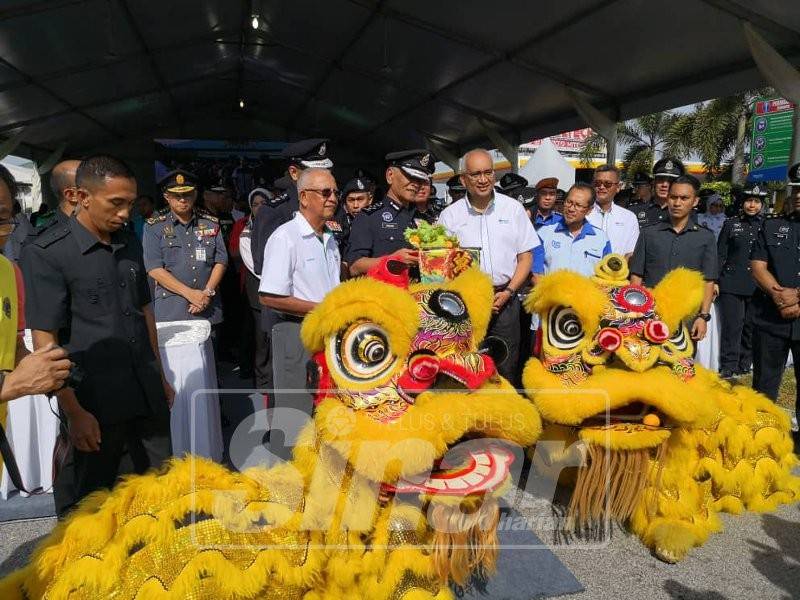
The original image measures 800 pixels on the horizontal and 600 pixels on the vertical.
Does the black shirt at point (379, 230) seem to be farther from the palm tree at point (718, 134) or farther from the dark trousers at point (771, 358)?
the palm tree at point (718, 134)

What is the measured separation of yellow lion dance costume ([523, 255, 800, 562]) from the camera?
7.61 feet

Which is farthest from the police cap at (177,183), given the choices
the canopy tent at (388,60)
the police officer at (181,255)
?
the canopy tent at (388,60)

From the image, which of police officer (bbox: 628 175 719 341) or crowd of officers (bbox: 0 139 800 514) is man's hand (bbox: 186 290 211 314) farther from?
police officer (bbox: 628 175 719 341)

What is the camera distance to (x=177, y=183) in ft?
13.0

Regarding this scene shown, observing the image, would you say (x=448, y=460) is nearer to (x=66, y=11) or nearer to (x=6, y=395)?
(x=6, y=395)

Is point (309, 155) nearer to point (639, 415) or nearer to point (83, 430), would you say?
point (83, 430)

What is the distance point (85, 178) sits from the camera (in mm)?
1941

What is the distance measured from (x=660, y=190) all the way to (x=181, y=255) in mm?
4502

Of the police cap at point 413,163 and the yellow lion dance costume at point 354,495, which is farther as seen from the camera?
the police cap at point 413,163

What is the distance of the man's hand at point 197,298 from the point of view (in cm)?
389

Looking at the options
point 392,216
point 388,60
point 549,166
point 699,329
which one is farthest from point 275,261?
point 549,166

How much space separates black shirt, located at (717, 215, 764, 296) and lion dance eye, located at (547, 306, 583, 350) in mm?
3866

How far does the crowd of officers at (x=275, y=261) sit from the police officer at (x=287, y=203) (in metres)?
0.01

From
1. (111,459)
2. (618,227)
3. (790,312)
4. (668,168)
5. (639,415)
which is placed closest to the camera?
(111,459)
